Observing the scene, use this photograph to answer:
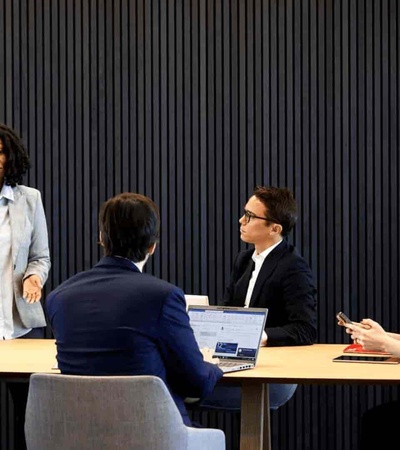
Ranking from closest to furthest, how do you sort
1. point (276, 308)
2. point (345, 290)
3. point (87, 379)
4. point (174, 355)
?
point (87, 379), point (174, 355), point (276, 308), point (345, 290)

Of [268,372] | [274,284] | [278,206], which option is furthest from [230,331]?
[278,206]

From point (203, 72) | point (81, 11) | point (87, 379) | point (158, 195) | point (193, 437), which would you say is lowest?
point (193, 437)

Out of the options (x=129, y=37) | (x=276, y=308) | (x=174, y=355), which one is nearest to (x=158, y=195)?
(x=129, y=37)

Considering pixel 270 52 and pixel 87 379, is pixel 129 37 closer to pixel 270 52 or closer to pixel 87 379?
pixel 270 52

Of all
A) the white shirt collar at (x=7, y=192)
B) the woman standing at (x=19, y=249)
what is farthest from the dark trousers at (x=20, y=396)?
the white shirt collar at (x=7, y=192)

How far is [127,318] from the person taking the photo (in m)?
3.10

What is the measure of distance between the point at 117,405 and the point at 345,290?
374cm

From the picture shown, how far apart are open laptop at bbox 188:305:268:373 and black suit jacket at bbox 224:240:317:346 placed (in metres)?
0.54

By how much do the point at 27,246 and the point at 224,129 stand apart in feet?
6.48

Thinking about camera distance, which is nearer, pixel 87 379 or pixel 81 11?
pixel 87 379

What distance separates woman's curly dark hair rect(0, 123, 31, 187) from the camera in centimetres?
515

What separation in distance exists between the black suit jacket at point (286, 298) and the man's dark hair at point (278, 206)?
0.12 metres

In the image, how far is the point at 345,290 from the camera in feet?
21.3

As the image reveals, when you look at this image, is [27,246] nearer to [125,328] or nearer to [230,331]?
[230,331]
